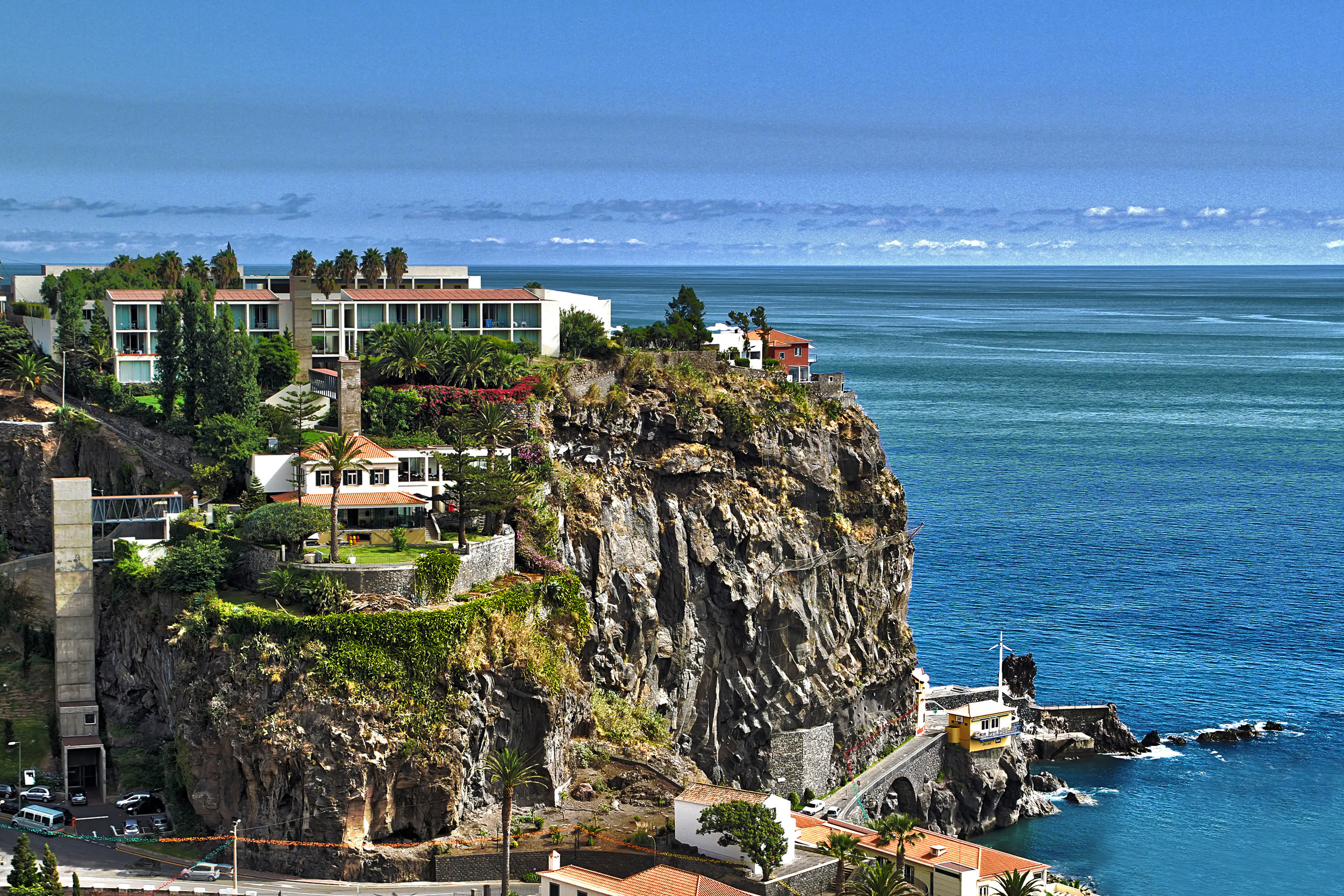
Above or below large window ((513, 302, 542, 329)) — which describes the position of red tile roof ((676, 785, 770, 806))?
below

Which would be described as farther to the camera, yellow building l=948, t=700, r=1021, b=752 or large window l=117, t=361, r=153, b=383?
large window l=117, t=361, r=153, b=383

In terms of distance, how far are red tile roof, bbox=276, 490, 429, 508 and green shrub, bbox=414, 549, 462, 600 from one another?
678 cm

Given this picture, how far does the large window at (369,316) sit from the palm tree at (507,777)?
136 feet

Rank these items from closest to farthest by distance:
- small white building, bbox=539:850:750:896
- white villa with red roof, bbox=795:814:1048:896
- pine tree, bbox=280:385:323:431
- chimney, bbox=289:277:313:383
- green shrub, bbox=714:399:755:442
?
small white building, bbox=539:850:750:896
white villa with red roof, bbox=795:814:1048:896
pine tree, bbox=280:385:323:431
green shrub, bbox=714:399:755:442
chimney, bbox=289:277:313:383

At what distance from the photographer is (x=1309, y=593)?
12850 centimetres

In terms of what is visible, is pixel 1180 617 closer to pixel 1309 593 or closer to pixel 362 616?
pixel 1309 593

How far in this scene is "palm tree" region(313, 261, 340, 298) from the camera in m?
111

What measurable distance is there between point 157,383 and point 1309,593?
278 ft

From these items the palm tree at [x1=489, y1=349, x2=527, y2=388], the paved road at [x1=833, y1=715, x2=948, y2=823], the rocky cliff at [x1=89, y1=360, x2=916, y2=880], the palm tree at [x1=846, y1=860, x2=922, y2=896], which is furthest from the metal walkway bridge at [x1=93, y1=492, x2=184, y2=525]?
the palm tree at [x1=846, y1=860, x2=922, y2=896]

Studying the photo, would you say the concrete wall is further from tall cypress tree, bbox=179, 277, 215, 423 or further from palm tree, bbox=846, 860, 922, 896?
tall cypress tree, bbox=179, 277, 215, 423

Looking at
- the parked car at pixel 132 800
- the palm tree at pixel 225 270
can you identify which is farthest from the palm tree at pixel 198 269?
the parked car at pixel 132 800

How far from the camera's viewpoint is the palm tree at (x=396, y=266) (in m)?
117

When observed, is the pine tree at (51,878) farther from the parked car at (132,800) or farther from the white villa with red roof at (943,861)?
the white villa with red roof at (943,861)

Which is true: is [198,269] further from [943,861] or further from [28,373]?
[943,861]
